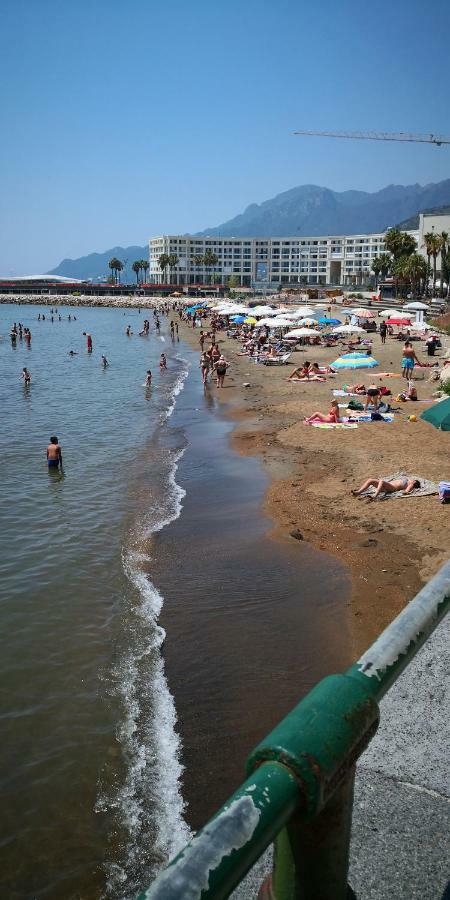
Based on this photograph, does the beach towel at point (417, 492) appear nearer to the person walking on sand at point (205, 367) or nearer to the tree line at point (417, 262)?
the person walking on sand at point (205, 367)

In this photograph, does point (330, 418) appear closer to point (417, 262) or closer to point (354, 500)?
point (354, 500)

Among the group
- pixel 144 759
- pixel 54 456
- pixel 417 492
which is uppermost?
pixel 417 492

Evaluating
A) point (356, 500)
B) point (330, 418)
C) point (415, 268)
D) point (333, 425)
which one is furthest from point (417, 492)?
point (415, 268)

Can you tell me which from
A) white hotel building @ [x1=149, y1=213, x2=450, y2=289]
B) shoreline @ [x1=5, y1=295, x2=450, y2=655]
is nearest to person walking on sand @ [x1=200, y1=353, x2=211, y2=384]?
shoreline @ [x1=5, y1=295, x2=450, y2=655]

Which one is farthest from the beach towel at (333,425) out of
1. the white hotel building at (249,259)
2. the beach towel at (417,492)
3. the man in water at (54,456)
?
the white hotel building at (249,259)

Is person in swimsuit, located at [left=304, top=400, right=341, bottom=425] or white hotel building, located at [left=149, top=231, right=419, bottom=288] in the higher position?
white hotel building, located at [left=149, top=231, right=419, bottom=288]

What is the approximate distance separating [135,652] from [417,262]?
2920 inches

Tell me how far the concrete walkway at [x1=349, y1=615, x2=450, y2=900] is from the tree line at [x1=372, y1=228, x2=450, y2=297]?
72447mm

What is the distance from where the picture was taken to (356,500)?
13594 millimetres

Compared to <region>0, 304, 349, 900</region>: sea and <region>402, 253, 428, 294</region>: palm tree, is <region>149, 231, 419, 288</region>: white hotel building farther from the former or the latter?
<region>0, 304, 349, 900</region>: sea

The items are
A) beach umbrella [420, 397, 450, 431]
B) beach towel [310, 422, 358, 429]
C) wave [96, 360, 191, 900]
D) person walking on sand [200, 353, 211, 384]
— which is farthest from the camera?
person walking on sand [200, 353, 211, 384]

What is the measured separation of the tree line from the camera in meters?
74.3

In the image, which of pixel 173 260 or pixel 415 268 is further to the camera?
pixel 173 260

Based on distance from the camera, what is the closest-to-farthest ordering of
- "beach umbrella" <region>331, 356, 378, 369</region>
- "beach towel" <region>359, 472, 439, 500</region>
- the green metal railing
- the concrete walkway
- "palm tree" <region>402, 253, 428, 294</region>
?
the green metal railing → the concrete walkway → "beach towel" <region>359, 472, 439, 500</region> → "beach umbrella" <region>331, 356, 378, 369</region> → "palm tree" <region>402, 253, 428, 294</region>
